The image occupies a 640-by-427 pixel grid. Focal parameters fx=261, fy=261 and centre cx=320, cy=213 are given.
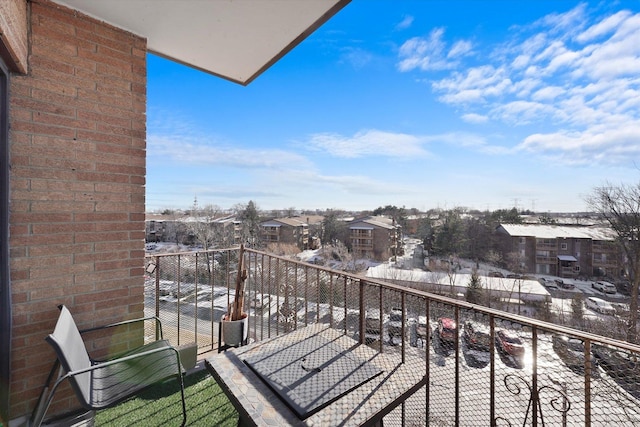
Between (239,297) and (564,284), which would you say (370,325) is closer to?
(239,297)

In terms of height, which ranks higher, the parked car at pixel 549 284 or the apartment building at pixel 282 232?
the apartment building at pixel 282 232

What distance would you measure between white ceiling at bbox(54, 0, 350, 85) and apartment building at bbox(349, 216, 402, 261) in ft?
79.6

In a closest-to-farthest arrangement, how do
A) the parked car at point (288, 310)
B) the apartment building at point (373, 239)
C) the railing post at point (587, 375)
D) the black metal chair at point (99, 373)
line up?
the railing post at point (587, 375)
the black metal chair at point (99, 373)
the parked car at point (288, 310)
the apartment building at point (373, 239)

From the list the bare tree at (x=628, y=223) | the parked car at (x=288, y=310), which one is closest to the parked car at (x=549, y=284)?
the bare tree at (x=628, y=223)

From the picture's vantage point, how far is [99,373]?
5.06 ft

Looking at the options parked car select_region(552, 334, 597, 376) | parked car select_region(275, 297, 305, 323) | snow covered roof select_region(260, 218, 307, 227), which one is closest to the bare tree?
parked car select_region(552, 334, 597, 376)

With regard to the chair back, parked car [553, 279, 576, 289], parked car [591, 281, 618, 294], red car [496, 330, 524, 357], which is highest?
the chair back

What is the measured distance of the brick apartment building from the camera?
148 cm

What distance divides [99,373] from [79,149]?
55.3 inches

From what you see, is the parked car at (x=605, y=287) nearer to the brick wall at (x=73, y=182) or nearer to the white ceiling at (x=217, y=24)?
the white ceiling at (x=217, y=24)

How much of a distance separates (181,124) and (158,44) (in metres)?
7.58

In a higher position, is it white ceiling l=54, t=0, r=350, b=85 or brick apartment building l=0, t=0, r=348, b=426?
→ white ceiling l=54, t=0, r=350, b=85

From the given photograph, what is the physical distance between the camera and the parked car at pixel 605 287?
17.7 meters

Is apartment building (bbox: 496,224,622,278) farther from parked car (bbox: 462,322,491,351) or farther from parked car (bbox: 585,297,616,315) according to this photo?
parked car (bbox: 462,322,491,351)
